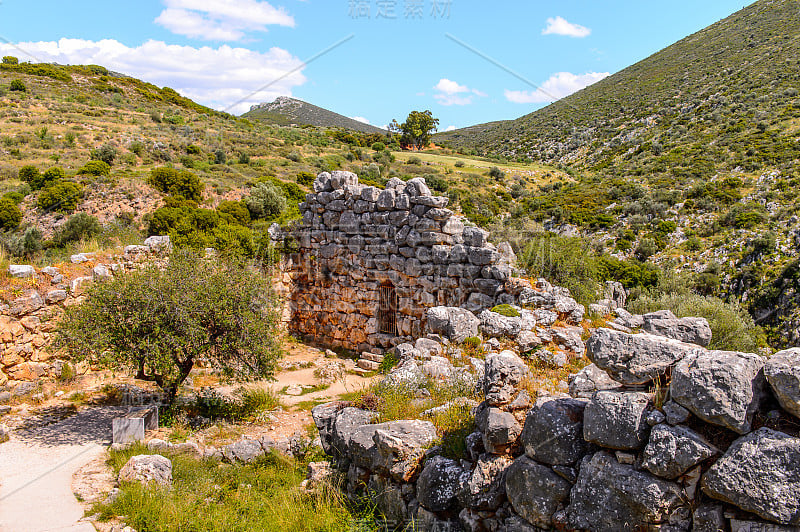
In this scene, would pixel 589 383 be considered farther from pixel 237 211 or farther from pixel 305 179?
pixel 305 179

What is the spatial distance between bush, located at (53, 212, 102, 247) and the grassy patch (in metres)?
12.4

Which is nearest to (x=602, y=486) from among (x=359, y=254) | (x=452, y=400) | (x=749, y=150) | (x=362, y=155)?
(x=452, y=400)

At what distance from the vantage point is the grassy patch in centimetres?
499

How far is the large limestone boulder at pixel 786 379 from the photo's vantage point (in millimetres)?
2673

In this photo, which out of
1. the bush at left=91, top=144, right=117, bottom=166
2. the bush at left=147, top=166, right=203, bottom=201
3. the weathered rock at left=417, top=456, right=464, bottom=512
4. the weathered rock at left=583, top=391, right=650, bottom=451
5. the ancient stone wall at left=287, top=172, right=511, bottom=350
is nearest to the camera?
the weathered rock at left=583, top=391, right=650, bottom=451

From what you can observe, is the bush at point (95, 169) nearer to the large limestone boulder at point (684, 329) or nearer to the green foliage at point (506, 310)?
the green foliage at point (506, 310)

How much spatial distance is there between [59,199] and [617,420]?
21497 millimetres

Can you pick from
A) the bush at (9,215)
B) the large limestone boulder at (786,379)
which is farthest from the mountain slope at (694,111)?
the bush at (9,215)

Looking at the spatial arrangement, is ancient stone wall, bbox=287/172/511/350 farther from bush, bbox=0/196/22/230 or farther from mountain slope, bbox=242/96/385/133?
mountain slope, bbox=242/96/385/133

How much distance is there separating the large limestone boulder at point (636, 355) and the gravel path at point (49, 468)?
5633 millimetres

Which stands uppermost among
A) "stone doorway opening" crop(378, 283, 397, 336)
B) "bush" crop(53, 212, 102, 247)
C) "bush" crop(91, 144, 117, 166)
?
"bush" crop(91, 144, 117, 166)

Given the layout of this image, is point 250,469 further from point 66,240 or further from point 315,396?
point 66,240

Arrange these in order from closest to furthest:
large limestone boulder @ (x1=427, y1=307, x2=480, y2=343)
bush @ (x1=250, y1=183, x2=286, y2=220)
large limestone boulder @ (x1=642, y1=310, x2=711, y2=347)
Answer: large limestone boulder @ (x1=642, y1=310, x2=711, y2=347) < large limestone boulder @ (x1=427, y1=307, x2=480, y2=343) < bush @ (x1=250, y1=183, x2=286, y2=220)

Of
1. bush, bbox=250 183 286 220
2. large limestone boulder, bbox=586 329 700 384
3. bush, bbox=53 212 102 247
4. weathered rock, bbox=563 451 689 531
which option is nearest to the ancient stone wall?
bush, bbox=250 183 286 220
